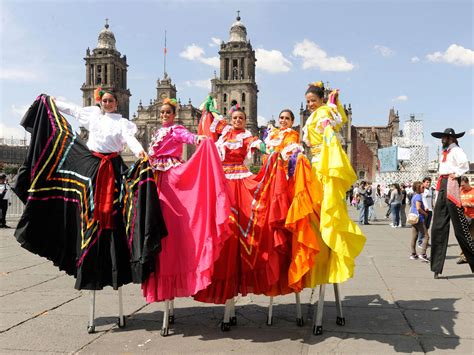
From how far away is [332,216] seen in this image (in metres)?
3.75

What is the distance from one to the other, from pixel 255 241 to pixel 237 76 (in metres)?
70.9

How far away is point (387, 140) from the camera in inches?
2928

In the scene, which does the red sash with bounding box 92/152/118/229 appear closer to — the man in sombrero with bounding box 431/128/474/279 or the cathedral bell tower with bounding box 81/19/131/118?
the man in sombrero with bounding box 431/128/474/279

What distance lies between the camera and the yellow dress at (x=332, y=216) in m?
3.75

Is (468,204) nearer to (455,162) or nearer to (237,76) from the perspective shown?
(455,162)

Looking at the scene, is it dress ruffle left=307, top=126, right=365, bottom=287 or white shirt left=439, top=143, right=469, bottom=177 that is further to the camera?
white shirt left=439, top=143, right=469, bottom=177

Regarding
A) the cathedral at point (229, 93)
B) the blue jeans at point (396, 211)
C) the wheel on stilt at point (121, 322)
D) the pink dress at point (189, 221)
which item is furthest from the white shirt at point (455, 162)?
the cathedral at point (229, 93)

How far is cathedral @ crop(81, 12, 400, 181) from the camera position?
6900 cm

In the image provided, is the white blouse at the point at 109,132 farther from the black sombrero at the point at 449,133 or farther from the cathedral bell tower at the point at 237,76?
the cathedral bell tower at the point at 237,76

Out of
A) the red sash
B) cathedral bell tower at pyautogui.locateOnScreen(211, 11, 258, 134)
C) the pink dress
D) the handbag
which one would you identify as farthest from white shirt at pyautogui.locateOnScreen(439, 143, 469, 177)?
cathedral bell tower at pyautogui.locateOnScreen(211, 11, 258, 134)

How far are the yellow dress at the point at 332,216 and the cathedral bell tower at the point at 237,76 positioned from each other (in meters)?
67.6

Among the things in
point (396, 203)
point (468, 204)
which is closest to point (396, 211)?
point (396, 203)

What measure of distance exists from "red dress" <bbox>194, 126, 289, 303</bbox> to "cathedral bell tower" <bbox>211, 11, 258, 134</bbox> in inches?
2656

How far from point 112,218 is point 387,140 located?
249 ft
